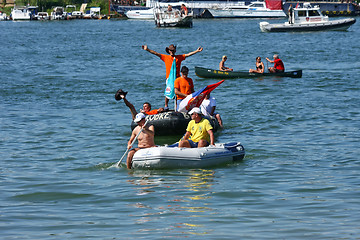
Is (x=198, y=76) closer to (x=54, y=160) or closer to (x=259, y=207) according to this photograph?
(x=54, y=160)

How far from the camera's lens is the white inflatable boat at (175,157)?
13555 mm

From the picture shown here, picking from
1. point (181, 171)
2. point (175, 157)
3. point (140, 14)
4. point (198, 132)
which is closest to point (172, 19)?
point (140, 14)

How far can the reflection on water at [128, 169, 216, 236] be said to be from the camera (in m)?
10.5

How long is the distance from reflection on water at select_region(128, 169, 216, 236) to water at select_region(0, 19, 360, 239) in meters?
0.02

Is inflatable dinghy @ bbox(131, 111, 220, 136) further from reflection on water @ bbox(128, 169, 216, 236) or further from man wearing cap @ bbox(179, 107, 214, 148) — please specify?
reflection on water @ bbox(128, 169, 216, 236)

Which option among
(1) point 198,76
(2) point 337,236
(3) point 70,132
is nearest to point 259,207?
(2) point 337,236

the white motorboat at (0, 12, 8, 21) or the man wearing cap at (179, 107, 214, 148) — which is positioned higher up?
the white motorboat at (0, 12, 8, 21)

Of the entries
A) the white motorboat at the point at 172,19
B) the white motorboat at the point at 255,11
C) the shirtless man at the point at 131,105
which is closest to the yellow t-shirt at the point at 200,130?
the shirtless man at the point at 131,105

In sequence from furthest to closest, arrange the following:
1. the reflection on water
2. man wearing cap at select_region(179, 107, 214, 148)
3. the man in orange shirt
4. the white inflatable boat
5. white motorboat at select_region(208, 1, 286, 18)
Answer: white motorboat at select_region(208, 1, 286, 18) < the man in orange shirt < man wearing cap at select_region(179, 107, 214, 148) < the white inflatable boat < the reflection on water

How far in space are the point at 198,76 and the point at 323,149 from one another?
597 inches

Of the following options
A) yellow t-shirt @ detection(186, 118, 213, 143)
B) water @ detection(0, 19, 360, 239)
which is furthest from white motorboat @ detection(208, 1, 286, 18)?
yellow t-shirt @ detection(186, 118, 213, 143)

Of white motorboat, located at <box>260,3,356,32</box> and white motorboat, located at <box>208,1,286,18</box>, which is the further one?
white motorboat, located at <box>208,1,286,18</box>

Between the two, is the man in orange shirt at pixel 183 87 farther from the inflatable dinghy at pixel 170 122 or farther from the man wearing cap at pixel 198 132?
the man wearing cap at pixel 198 132

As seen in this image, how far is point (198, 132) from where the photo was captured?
14414mm
